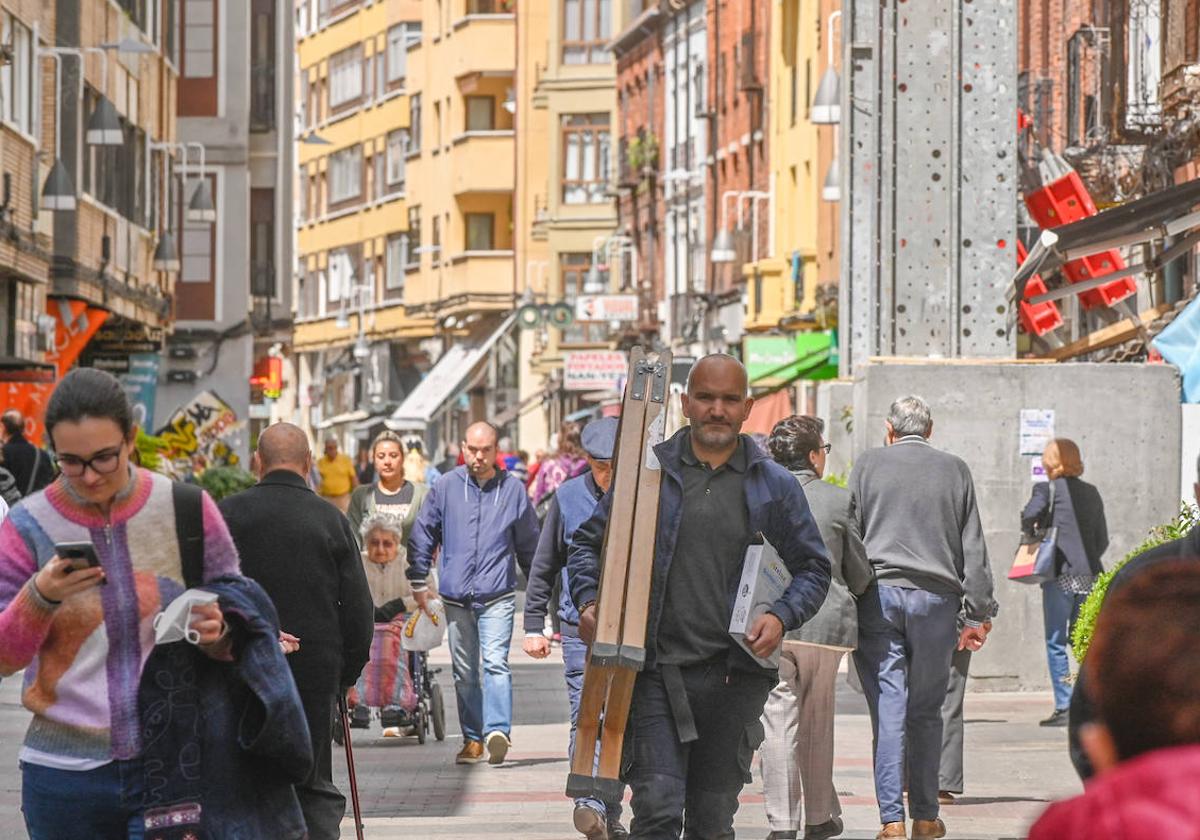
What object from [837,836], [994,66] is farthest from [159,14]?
[837,836]

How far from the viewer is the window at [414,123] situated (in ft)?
279

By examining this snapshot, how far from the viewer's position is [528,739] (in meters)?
16.1

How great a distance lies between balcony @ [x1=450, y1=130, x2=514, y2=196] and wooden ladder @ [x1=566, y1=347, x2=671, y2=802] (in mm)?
72255

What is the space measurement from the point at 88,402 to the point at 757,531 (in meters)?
3.05

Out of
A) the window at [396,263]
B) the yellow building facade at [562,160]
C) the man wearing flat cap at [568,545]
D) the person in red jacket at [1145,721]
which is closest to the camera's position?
the person in red jacket at [1145,721]

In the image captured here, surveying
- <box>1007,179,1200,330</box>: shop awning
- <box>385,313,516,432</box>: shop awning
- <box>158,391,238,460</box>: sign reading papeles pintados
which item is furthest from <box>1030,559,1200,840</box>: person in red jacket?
<box>385,313,516,432</box>: shop awning

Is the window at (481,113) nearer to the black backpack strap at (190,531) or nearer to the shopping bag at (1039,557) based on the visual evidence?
the shopping bag at (1039,557)

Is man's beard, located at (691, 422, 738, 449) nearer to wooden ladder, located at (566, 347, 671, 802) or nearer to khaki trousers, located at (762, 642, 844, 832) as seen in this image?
wooden ladder, located at (566, 347, 671, 802)

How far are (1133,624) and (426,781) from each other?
1087cm

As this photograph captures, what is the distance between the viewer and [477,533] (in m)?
14.8

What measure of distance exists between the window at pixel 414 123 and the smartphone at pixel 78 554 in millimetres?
79439

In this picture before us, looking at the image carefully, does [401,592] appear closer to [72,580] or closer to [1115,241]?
[1115,241]

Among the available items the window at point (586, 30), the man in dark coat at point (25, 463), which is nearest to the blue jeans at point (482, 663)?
the man in dark coat at point (25, 463)

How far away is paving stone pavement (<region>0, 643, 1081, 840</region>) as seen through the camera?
475 inches
